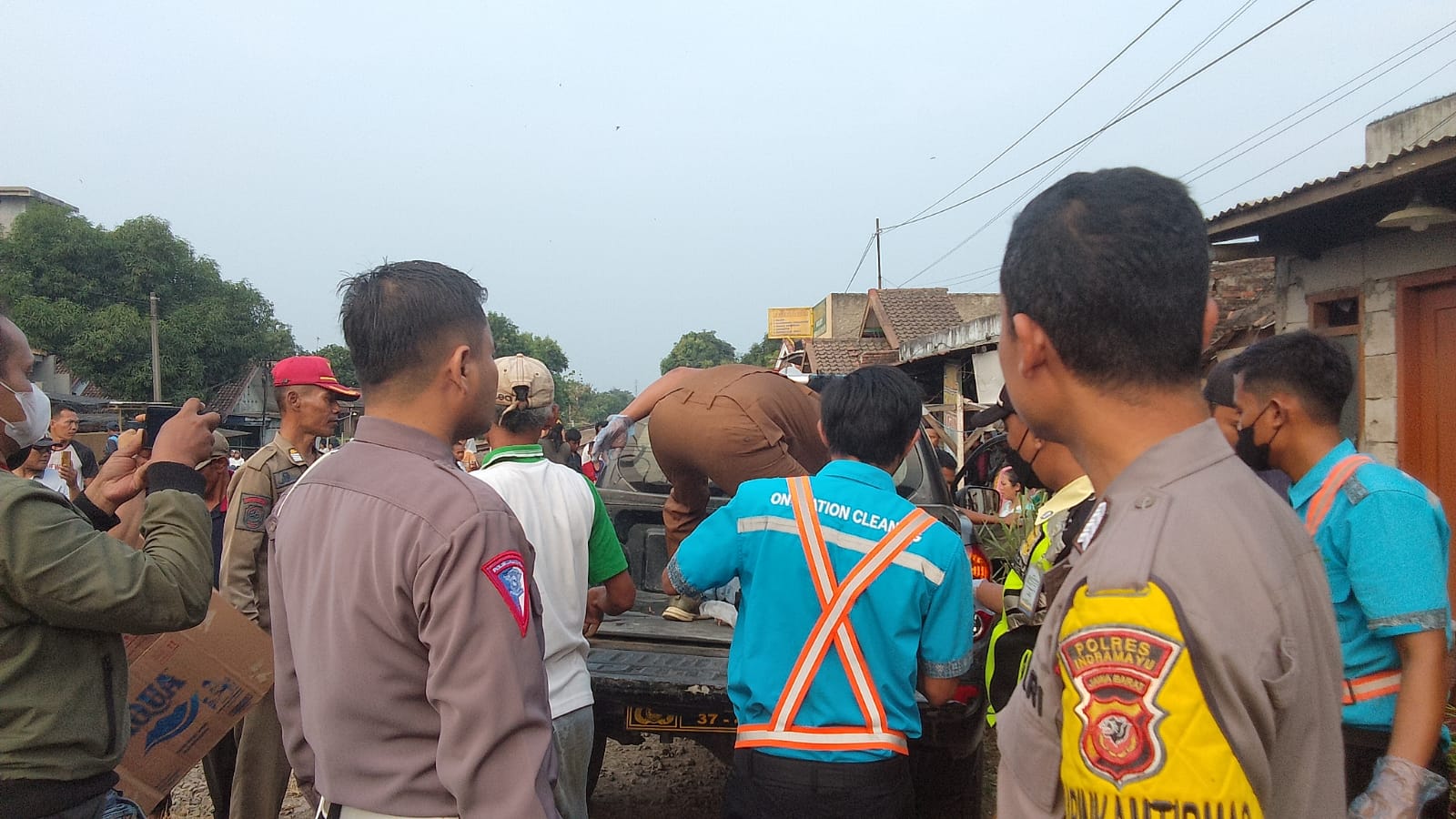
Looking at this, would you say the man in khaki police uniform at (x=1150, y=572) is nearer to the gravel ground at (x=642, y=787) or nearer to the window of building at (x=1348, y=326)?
the gravel ground at (x=642, y=787)

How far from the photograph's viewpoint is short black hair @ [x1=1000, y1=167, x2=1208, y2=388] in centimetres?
99

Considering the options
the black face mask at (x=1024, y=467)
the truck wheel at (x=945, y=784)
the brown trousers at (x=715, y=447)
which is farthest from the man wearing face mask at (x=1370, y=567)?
the brown trousers at (x=715, y=447)

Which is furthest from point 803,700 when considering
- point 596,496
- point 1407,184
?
point 1407,184

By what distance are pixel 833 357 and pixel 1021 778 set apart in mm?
22601

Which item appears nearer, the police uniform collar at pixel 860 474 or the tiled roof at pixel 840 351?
the police uniform collar at pixel 860 474

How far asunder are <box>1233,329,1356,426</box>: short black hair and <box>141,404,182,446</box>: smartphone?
291 centimetres

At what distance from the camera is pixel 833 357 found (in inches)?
922

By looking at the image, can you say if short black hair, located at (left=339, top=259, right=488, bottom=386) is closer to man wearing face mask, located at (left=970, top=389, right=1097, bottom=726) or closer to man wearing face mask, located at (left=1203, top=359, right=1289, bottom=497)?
man wearing face mask, located at (left=970, top=389, right=1097, bottom=726)

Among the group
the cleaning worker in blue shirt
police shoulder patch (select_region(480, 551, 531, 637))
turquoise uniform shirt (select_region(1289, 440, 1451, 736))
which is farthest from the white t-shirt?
turquoise uniform shirt (select_region(1289, 440, 1451, 736))

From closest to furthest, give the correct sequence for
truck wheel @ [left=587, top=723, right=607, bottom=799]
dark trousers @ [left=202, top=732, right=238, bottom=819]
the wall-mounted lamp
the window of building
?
truck wheel @ [left=587, top=723, right=607, bottom=799]
dark trousers @ [left=202, top=732, right=238, bottom=819]
the wall-mounted lamp
the window of building

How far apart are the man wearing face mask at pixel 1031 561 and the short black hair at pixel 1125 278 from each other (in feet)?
3.46

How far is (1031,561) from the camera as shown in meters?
2.37

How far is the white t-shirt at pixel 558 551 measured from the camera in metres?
2.47

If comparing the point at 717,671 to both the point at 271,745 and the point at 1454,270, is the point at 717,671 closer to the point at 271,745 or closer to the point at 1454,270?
the point at 271,745
